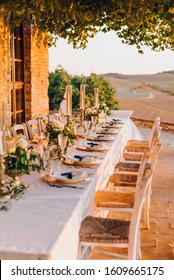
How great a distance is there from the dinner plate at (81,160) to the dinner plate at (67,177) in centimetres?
42

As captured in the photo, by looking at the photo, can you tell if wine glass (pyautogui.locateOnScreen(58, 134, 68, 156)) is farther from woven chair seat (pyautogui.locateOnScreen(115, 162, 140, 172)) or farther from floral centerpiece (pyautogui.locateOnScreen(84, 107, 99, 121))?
floral centerpiece (pyautogui.locateOnScreen(84, 107, 99, 121))

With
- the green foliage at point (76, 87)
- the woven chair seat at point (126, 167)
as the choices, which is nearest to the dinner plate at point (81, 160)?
the woven chair seat at point (126, 167)

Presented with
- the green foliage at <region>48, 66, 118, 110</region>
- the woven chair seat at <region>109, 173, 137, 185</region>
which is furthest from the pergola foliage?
the green foliage at <region>48, 66, 118, 110</region>

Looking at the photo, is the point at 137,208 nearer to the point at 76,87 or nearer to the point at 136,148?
the point at 136,148

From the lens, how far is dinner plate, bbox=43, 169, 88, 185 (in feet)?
10.7

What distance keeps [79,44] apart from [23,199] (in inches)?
224

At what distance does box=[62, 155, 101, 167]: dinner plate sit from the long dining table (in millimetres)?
348

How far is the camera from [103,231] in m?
3.17

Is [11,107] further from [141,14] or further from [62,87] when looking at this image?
[62,87]

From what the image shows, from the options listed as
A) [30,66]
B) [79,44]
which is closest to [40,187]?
[30,66]

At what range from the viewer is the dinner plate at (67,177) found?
3.25 metres

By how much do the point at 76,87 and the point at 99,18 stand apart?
5595 mm

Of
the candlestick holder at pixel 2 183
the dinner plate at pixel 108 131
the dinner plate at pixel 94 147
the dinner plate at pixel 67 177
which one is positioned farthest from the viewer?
the dinner plate at pixel 108 131

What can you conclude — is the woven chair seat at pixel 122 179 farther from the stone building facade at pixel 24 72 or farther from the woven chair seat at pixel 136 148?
the stone building facade at pixel 24 72
